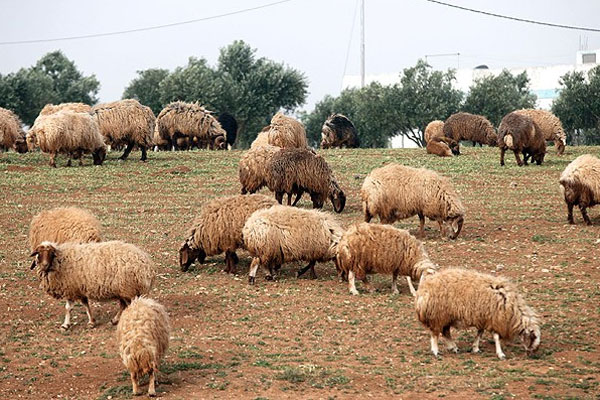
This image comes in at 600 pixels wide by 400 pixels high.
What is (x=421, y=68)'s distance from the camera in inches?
Answer: 2154

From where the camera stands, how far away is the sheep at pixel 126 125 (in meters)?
32.5

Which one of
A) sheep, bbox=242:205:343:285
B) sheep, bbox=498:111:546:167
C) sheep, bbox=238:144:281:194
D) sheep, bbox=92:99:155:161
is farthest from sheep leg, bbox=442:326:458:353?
sheep, bbox=92:99:155:161

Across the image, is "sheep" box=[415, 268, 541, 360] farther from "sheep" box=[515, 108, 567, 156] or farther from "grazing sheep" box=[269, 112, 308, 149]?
"sheep" box=[515, 108, 567, 156]

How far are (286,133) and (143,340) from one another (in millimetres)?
17892

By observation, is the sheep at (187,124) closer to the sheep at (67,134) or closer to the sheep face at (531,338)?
the sheep at (67,134)

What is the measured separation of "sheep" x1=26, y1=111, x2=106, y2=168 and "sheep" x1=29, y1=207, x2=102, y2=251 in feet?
39.2

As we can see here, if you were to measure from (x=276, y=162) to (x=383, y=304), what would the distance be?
723cm

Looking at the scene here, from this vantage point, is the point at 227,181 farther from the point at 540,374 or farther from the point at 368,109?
the point at 368,109

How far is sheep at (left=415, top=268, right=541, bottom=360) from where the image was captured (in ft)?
43.5

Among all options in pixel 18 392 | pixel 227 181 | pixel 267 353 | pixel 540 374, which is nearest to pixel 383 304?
pixel 267 353

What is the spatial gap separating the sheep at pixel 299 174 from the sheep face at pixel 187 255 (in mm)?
4217

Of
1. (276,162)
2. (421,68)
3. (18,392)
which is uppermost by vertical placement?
(421,68)

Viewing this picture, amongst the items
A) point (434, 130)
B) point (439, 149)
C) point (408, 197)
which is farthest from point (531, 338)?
point (434, 130)

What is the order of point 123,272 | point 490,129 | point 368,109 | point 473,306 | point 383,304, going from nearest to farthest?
1. point 473,306
2. point 123,272
3. point 383,304
4. point 490,129
5. point 368,109
